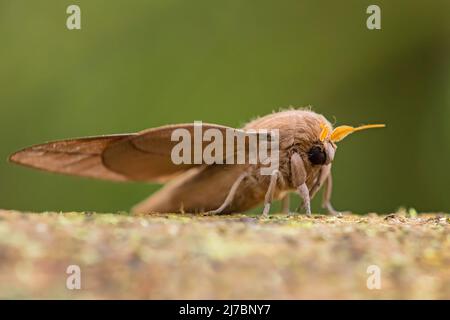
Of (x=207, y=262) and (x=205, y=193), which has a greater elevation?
(x=207, y=262)

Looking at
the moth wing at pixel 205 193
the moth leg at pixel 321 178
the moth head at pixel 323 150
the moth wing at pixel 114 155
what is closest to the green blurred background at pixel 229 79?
the moth wing at pixel 205 193

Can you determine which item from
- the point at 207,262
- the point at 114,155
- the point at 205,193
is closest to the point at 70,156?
the point at 114,155

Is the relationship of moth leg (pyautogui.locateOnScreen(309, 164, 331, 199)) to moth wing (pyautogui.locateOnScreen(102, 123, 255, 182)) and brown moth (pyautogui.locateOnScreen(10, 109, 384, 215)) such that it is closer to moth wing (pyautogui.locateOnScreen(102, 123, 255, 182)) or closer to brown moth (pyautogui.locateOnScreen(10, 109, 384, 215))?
brown moth (pyautogui.locateOnScreen(10, 109, 384, 215))

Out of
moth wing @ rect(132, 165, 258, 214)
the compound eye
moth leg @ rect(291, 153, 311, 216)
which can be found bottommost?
moth wing @ rect(132, 165, 258, 214)

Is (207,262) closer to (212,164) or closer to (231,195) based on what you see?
(231,195)

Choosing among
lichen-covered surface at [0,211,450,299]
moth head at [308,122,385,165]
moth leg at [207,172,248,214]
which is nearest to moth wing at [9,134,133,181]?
moth leg at [207,172,248,214]

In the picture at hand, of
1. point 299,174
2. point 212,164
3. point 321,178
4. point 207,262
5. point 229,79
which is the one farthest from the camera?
point 229,79
